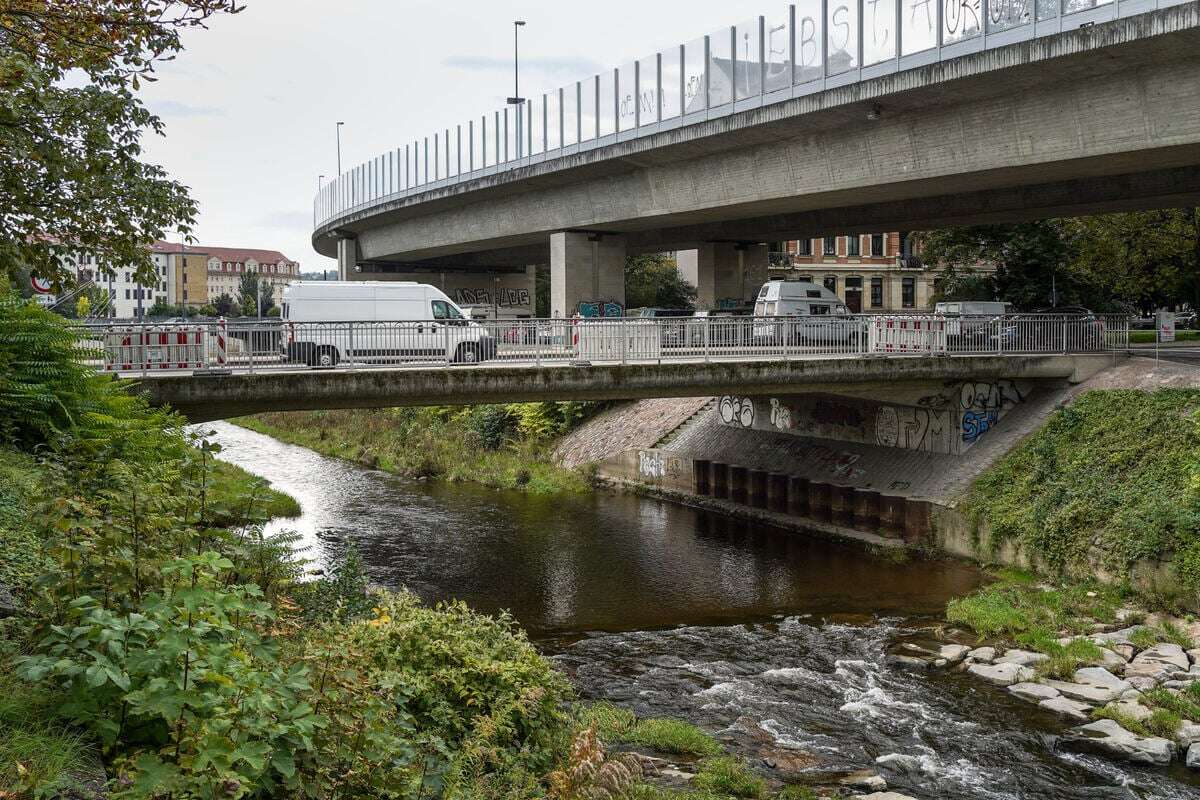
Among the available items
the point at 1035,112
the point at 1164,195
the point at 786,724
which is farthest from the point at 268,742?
the point at 1164,195

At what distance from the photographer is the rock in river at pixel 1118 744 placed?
506 inches

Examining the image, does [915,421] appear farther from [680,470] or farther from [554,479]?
[554,479]

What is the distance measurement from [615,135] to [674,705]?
21980mm

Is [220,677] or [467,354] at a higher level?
[467,354]

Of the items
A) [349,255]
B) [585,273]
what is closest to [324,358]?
[585,273]

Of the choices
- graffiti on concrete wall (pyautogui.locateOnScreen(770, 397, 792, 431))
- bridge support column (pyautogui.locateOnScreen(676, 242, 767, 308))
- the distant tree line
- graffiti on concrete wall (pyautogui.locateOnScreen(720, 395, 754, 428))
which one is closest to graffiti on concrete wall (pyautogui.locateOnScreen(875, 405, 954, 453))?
graffiti on concrete wall (pyautogui.locateOnScreen(770, 397, 792, 431))

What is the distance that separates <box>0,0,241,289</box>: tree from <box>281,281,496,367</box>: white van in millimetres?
8476

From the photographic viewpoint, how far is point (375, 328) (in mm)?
22375

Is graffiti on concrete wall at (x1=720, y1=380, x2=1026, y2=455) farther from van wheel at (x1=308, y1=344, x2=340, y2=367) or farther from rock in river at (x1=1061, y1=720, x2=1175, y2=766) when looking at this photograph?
van wheel at (x1=308, y1=344, x2=340, y2=367)

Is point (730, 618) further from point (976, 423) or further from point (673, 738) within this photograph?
point (976, 423)

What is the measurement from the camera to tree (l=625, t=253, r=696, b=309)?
67.3 metres

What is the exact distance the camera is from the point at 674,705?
1474 cm

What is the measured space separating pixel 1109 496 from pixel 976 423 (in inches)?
244

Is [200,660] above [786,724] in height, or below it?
above
